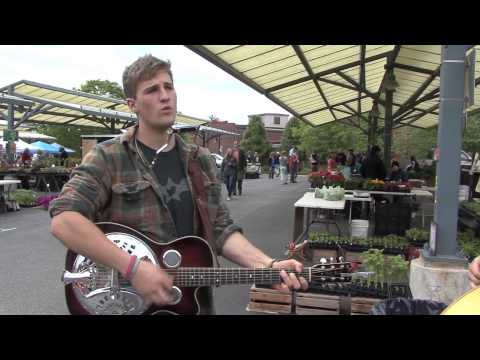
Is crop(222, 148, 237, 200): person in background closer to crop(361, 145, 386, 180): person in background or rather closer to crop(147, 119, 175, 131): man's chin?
crop(361, 145, 386, 180): person in background

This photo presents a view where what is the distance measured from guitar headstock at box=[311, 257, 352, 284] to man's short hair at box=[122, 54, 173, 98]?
102 centimetres

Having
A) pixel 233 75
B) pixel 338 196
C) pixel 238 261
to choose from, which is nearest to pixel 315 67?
pixel 233 75

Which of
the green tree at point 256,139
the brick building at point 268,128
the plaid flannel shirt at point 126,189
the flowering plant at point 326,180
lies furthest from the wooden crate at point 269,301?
the green tree at point 256,139

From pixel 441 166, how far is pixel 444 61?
1092mm

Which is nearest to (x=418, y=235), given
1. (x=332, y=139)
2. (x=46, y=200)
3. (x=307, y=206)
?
(x=307, y=206)

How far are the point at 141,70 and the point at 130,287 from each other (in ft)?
2.87

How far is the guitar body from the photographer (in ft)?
6.16

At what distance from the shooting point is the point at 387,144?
1395 cm

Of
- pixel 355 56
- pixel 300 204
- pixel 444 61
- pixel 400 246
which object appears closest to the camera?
pixel 444 61

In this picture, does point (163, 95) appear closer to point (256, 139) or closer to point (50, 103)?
point (50, 103)

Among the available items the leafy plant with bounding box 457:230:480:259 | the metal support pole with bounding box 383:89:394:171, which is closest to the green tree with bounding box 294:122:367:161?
the metal support pole with bounding box 383:89:394:171

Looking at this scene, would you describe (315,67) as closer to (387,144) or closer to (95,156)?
(387,144)

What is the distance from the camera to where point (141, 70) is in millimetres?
1875

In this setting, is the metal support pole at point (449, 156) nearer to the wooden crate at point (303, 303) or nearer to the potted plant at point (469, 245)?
the potted plant at point (469, 245)
